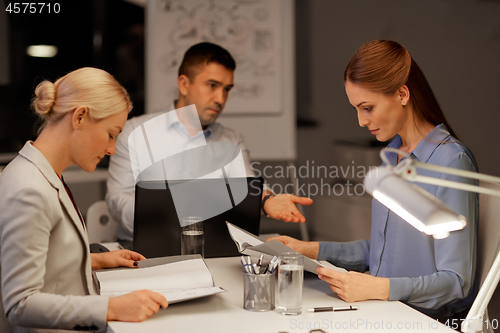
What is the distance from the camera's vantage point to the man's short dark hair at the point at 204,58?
2439mm

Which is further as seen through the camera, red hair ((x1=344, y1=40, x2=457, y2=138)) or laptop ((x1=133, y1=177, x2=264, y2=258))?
laptop ((x1=133, y1=177, x2=264, y2=258))

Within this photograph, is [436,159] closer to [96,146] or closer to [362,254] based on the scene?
[362,254]

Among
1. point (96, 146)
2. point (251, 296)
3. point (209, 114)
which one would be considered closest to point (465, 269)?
point (251, 296)

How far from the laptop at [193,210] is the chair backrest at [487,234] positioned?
2.15ft

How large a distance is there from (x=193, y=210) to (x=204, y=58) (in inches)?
46.2

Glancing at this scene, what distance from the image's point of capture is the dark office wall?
12.6 ft

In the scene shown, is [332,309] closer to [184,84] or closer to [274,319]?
[274,319]

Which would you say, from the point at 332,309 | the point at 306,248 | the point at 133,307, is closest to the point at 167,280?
the point at 133,307

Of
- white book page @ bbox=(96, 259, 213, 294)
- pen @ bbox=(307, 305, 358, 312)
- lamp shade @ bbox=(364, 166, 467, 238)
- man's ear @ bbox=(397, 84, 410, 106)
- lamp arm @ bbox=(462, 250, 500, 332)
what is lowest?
pen @ bbox=(307, 305, 358, 312)

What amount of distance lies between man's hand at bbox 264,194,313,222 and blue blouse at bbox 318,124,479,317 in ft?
0.50

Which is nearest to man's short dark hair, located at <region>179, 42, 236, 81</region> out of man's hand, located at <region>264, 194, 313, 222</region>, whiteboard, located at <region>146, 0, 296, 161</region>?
whiteboard, located at <region>146, 0, 296, 161</region>

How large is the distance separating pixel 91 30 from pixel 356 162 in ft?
7.16

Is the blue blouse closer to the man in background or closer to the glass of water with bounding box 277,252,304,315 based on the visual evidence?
the glass of water with bounding box 277,252,304,315

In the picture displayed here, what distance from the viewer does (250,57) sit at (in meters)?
3.25
